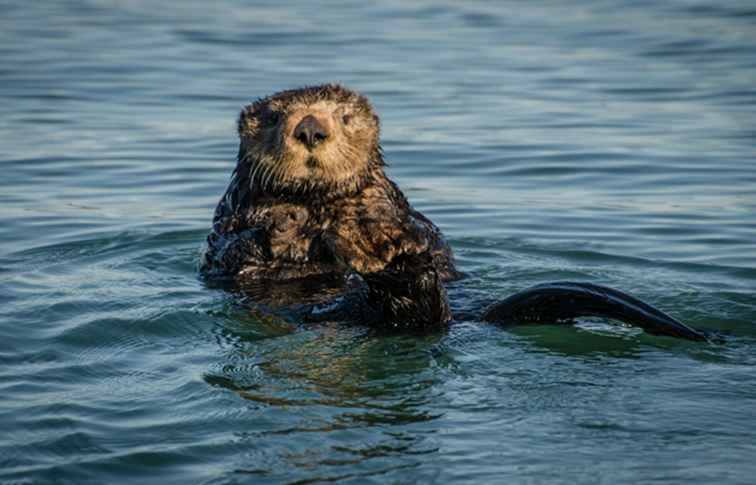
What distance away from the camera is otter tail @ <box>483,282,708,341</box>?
467 cm

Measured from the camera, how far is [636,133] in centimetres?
1057

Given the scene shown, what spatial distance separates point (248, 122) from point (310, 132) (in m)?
0.54

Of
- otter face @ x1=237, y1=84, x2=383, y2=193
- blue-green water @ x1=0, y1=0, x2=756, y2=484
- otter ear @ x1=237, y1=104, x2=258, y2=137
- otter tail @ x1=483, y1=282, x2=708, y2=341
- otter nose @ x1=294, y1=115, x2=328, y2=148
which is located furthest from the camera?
otter ear @ x1=237, y1=104, x2=258, y2=137

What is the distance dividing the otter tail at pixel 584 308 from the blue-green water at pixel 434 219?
0.11 metres

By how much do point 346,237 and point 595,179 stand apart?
391 centimetres

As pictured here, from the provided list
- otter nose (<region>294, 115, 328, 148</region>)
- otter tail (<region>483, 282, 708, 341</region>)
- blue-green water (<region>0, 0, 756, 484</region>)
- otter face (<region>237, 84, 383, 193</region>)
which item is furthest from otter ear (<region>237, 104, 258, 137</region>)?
otter tail (<region>483, 282, 708, 341</region>)

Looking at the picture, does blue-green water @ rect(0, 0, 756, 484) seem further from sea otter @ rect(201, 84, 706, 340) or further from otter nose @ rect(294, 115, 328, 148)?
otter nose @ rect(294, 115, 328, 148)

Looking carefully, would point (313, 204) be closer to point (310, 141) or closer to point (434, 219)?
point (310, 141)

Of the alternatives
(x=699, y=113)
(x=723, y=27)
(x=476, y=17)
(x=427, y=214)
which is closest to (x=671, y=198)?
(x=427, y=214)

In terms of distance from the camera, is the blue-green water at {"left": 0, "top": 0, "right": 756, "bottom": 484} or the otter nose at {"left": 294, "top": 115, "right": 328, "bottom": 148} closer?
the blue-green water at {"left": 0, "top": 0, "right": 756, "bottom": 484}

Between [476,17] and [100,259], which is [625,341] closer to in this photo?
[100,259]

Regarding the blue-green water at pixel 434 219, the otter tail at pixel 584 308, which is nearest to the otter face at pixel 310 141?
the blue-green water at pixel 434 219

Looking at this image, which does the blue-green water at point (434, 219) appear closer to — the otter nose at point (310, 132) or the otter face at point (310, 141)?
the otter face at point (310, 141)

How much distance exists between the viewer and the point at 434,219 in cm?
827
